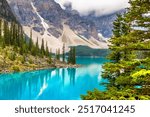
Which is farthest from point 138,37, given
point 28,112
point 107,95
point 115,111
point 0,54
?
point 0,54

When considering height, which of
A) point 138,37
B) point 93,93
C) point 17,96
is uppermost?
point 138,37

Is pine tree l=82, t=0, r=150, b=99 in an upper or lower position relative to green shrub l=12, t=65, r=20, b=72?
upper

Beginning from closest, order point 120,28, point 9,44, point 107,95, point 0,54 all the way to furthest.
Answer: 1. point 107,95
2. point 120,28
3. point 0,54
4. point 9,44

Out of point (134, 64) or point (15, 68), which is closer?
point (134, 64)

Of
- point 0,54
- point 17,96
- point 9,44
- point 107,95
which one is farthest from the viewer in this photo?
point 9,44

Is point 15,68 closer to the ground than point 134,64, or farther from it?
closer to the ground

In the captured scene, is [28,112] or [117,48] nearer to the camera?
[28,112]

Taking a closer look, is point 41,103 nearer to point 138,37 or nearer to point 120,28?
point 138,37

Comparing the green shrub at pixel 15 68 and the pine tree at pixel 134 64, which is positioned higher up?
the pine tree at pixel 134 64

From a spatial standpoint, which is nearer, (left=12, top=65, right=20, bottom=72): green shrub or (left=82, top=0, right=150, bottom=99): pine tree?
(left=82, top=0, right=150, bottom=99): pine tree

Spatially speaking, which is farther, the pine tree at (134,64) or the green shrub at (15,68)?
the green shrub at (15,68)

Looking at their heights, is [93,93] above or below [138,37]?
below
